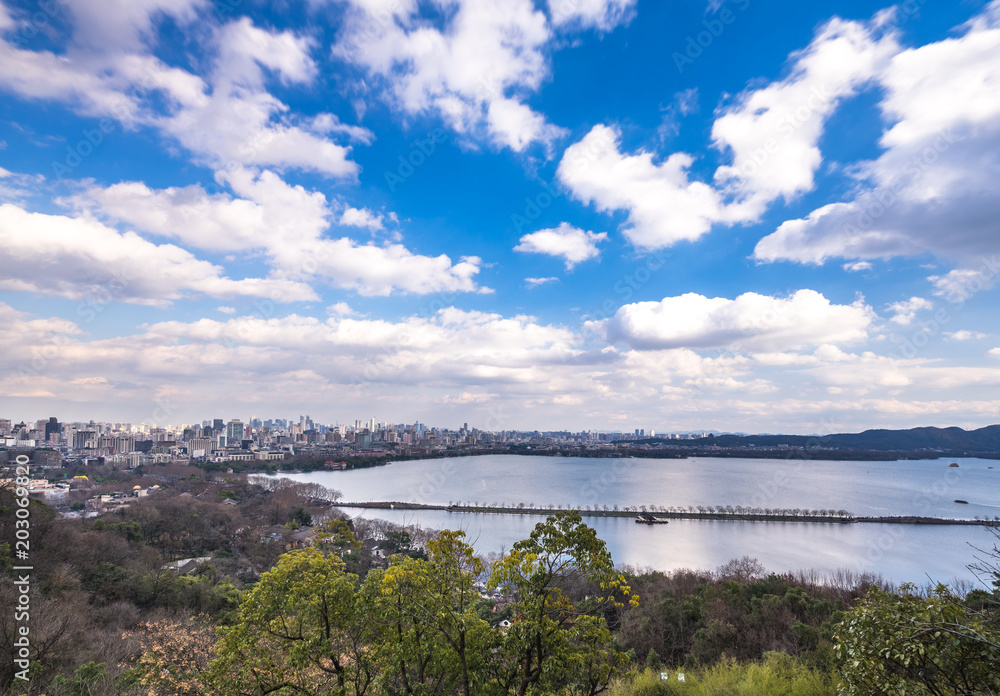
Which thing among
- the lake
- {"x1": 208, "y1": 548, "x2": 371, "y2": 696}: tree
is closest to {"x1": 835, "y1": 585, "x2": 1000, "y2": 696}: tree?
{"x1": 208, "y1": 548, "x2": 371, "y2": 696}: tree

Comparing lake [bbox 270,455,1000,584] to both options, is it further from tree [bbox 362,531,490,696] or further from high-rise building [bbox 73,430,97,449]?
high-rise building [bbox 73,430,97,449]

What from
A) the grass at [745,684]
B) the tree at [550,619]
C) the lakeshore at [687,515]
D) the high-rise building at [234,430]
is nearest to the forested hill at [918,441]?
the lakeshore at [687,515]

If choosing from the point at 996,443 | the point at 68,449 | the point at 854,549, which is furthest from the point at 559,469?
the point at 996,443

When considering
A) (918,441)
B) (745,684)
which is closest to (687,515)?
(745,684)

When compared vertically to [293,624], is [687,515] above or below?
below

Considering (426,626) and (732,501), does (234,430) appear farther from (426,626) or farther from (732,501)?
(426,626)

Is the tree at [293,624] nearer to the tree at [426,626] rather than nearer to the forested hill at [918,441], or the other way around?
the tree at [426,626]

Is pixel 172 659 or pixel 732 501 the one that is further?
pixel 732 501
